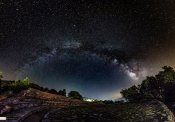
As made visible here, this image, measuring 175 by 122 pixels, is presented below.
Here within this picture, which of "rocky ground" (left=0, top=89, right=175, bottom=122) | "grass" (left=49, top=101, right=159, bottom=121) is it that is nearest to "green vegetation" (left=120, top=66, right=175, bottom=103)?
"rocky ground" (left=0, top=89, right=175, bottom=122)

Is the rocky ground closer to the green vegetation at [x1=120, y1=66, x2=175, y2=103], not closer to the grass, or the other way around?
the grass

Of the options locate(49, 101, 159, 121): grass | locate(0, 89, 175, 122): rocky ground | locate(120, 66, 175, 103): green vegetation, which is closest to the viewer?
locate(0, 89, 175, 122): rocky ground

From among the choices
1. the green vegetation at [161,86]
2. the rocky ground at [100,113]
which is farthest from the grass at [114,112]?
the green vegetation at [161,86]

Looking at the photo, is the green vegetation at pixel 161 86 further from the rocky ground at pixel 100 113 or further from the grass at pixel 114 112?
the grass at pixel 114 112

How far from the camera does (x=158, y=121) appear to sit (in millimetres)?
4586

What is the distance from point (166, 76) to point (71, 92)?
80.7 feet

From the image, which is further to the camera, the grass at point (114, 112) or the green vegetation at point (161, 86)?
the green vegetation at point (161, 86)

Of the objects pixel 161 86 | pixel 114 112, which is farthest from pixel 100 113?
pixel 161 86

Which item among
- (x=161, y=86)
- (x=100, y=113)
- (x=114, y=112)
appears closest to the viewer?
(x=100, y=113)

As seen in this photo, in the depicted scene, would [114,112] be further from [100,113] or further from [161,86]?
[161,86]

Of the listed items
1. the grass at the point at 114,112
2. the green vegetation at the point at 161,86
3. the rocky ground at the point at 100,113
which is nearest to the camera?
the rocky ground at the point at 100,113

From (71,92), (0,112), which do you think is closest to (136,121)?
(0,112)

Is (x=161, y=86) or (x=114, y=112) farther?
(x=161, y=86)

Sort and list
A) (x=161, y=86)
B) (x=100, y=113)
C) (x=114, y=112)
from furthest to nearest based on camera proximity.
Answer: (x=161, y=86) < (x=114, y=112) < (x=100, y=113)
